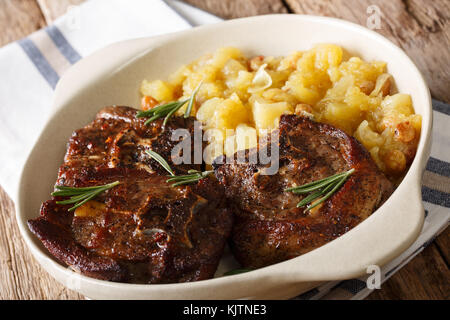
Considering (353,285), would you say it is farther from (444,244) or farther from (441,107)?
(441,107)

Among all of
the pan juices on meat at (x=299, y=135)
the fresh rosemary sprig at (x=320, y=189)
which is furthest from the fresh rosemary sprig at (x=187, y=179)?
the fresh rosemary sprig at (x=320, y=189)

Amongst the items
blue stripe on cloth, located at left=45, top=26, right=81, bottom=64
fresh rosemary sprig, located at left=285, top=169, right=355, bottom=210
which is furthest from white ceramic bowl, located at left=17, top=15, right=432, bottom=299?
blue stripe on cloth, located at left=45, top=26, right=81, bottom=64

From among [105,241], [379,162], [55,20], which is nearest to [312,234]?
[379,162]

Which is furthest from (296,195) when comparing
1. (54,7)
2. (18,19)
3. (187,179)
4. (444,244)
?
(18,19)

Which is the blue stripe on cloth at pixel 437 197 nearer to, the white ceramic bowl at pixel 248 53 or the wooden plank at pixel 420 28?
the white ceramic bowl at pixel 248 53

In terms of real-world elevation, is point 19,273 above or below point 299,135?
below

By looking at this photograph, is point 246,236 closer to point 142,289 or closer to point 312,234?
point 312,234
